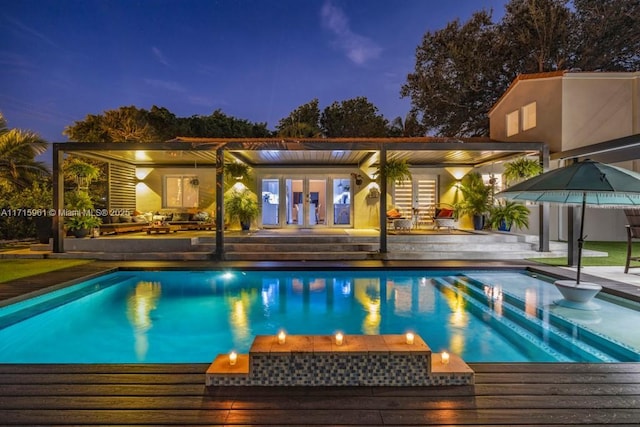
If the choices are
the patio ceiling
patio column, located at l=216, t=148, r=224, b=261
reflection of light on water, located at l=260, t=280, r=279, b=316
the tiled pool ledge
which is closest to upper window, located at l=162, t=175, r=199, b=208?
the patio ceiling

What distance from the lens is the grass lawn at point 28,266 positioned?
7561 millimetres

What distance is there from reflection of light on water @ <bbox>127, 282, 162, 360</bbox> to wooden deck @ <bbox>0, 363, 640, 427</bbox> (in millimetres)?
1540

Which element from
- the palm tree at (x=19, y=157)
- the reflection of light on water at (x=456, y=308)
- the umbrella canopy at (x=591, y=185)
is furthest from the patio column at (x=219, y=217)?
the palm tree at (x=19, y=157)

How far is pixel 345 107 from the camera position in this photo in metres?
28.6

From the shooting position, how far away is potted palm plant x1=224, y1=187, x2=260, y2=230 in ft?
43.1

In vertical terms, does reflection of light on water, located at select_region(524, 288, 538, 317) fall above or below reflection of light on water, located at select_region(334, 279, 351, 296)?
above

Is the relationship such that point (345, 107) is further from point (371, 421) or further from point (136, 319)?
point (371, 421)

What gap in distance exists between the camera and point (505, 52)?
1945 cm

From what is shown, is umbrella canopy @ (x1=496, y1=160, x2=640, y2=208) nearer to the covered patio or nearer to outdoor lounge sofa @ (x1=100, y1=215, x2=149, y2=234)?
the covered patio

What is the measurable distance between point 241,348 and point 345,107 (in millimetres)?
25870

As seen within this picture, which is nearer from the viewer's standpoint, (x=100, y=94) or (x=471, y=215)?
(x=471, y=215)

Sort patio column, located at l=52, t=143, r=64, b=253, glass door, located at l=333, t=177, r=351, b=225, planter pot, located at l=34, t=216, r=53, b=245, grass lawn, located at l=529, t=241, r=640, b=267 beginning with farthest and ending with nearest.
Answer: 1. glass door, located at l=333, t=177, r=351, b=225
2. planter pot, located at l=34, t=216, r=53, b=245
3. patio column, located at l=52, t=143, r=64, b=253
4. grass lawn, located at l=529, t=241, r=640, b=267

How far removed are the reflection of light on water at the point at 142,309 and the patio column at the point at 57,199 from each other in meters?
3.94

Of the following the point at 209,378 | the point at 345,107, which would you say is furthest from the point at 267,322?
the point at 345,107
